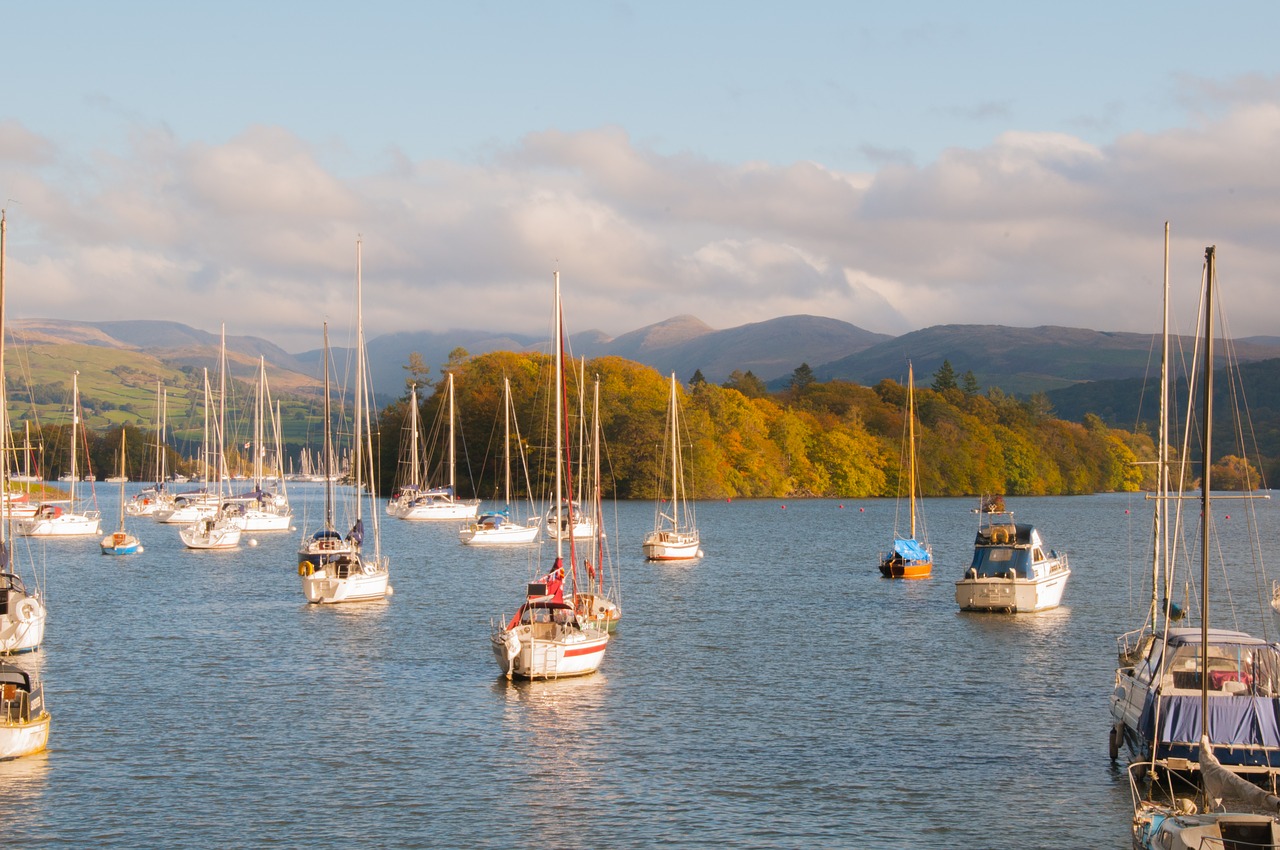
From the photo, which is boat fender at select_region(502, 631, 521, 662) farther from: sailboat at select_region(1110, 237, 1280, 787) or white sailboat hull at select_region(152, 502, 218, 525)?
white sailboat hull at select_region(152, 502, 218, 525)

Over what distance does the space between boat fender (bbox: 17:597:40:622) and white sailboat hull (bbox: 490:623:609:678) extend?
1816cm

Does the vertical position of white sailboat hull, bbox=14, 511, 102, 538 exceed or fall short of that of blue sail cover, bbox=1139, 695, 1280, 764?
it exceeds it

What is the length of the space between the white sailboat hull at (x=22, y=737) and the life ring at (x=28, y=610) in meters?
16.0

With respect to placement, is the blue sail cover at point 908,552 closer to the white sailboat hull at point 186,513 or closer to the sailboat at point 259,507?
the sailboat at point 259,507

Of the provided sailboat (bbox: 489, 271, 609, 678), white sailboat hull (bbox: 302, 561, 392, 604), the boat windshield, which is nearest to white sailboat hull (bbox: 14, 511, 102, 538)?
white sailboat hull (bbox: 302, 561, 392, 604)

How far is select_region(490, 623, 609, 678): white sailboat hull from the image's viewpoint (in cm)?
4228

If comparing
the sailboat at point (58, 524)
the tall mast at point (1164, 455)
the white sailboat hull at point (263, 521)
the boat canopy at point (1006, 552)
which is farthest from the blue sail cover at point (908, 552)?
the sailboat at point (58, 524)

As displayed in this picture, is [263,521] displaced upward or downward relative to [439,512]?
upward

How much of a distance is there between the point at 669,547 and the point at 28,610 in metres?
49.0

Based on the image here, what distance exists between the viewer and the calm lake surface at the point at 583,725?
1118 inches

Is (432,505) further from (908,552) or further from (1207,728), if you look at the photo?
(1207,728)

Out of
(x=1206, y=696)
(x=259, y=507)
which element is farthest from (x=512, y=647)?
(x=259, y=507)

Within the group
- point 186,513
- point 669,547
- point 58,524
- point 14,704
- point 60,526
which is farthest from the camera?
point 186,513

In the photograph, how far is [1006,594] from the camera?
61562mm
